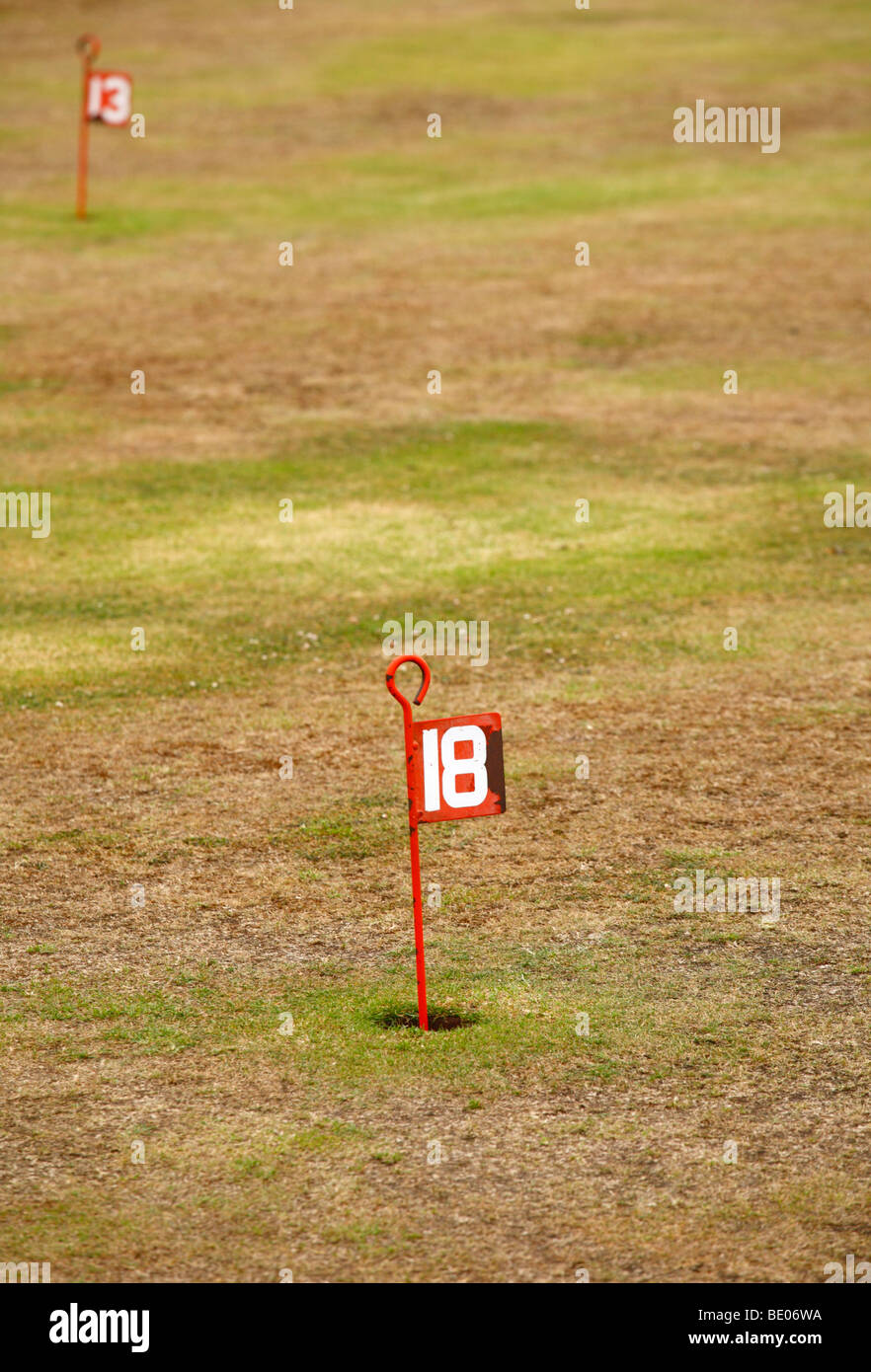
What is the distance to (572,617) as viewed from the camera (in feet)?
52.0

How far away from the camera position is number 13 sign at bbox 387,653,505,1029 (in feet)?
29.4

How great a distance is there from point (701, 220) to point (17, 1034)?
2445 centimetres

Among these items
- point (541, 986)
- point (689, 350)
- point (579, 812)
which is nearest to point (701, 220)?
point (689, 350)

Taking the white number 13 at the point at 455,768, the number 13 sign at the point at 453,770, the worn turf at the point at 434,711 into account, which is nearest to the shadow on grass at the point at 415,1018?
the worn turf at the point at 434,711

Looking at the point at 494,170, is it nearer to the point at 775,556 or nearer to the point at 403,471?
the point at 403,471

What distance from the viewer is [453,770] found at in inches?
355

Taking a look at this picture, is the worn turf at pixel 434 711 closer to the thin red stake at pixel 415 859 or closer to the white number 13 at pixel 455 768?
the thin red stake at pixel 415 859

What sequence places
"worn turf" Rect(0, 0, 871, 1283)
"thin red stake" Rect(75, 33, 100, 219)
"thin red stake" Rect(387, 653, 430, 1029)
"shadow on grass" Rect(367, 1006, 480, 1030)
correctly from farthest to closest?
1. "thin red stake" Rect(75, 33, 100, 219)
2. "shadow on grass" Rect(367, 1006, 480, 1030)
3. "thin red stake" Rect(387, 653, 430, 1029)
4. "worn turf" Rect(0, 0, 871, 1283)

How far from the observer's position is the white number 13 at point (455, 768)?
354 inches

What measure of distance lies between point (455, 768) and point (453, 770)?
0.05 ft

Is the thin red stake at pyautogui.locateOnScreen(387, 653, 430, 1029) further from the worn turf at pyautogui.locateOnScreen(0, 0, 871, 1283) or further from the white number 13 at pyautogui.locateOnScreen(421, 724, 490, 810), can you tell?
the worn turf at pyautogui.locateOnScreen(0, 0, 871, 1283)

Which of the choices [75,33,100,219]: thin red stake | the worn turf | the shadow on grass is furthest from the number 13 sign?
[75,33,100,219]: thin red stake

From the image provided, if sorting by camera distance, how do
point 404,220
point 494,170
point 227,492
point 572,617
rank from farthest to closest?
point 494,170 → point 404,220 → point 227,492 → point 572,617

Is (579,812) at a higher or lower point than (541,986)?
higher
